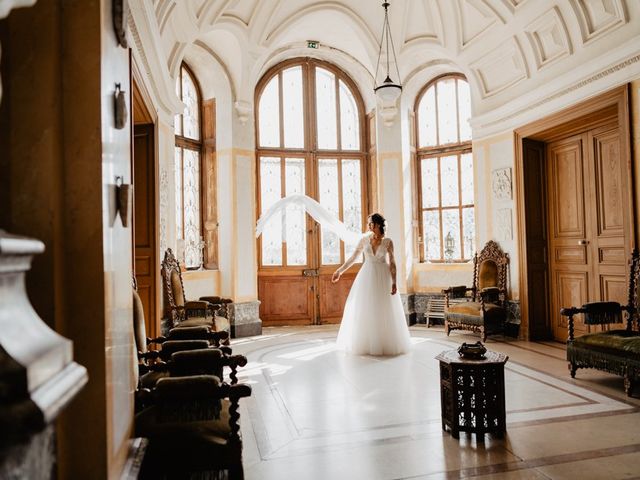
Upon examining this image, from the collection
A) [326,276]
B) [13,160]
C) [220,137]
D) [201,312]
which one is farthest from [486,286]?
[13,160]

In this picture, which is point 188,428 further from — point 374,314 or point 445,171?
point 445,171

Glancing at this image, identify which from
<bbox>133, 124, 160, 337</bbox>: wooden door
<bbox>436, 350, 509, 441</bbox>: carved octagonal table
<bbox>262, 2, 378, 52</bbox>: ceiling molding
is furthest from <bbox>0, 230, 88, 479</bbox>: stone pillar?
<bbox>262, 2, 378, 52</bbox>: ceiling molding

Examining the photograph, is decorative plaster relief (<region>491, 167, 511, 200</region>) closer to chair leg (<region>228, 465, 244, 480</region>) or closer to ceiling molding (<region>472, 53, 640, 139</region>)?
ceiling molding (<region>472, 53, 640, 139</region>)

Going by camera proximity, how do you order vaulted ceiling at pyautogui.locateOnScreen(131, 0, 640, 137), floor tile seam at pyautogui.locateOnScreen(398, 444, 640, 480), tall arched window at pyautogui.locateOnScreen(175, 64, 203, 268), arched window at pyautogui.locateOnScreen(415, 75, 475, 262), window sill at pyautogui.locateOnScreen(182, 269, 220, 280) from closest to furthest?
floor tile seam at pyautogui.locateOnScreen(398, 444, 640, 480)
vaulted ceiling at pyautogui.locateOnScreen(131, 0, 640, 137)
window sill at pyautogui.locateOnScreen(182, 269, 220, 280)
tall arched window at pyautogui.locateOnScreen(175, 64, 203, 268)
arched window at pyautogui.locateOnScreen(415, 75, 475, 262)

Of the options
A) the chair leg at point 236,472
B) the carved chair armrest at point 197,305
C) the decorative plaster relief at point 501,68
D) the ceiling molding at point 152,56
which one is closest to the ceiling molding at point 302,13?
the decorative plaster relief at point 501,68

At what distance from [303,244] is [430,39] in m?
4.06

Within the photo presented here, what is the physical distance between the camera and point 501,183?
7.48 m

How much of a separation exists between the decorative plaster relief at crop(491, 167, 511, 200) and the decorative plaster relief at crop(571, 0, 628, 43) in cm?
209

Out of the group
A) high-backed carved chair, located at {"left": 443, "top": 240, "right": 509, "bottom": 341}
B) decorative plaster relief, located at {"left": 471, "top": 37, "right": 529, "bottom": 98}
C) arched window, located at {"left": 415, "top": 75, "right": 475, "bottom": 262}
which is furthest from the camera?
arched window, located at {"left": 415, "top": 75, "right": 475, "bottom": 262}

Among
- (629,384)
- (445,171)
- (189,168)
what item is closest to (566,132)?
(445,171)

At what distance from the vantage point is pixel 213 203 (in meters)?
8.17

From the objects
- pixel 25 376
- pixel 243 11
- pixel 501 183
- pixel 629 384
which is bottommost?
pixel 629 384

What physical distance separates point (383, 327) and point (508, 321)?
7.59ft

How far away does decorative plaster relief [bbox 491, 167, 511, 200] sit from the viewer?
735 cm
